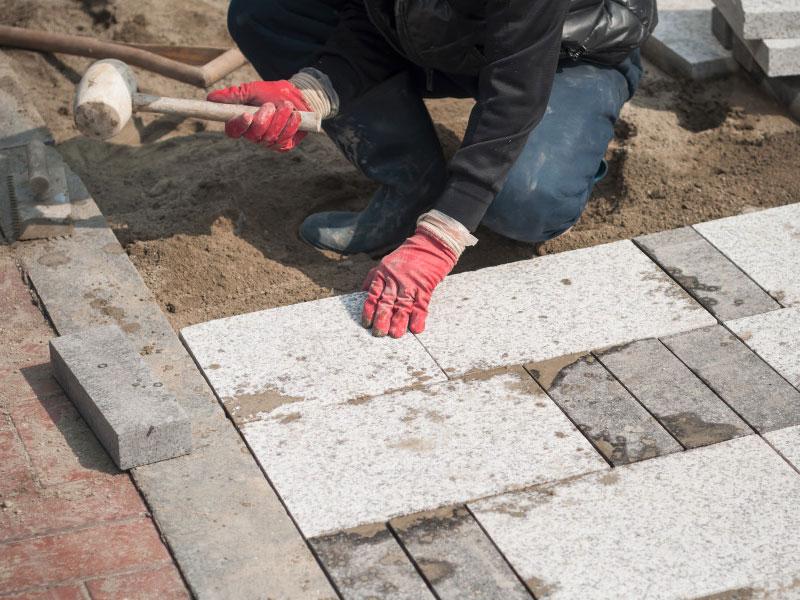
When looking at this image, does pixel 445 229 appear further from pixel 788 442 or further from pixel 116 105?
pixel 788 442

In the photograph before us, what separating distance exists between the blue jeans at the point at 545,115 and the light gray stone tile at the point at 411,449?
0.84 meters

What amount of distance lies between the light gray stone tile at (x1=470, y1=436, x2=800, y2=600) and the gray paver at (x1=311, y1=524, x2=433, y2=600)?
28 centimetres

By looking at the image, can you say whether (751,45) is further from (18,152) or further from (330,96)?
(18,152)

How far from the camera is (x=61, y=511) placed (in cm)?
301

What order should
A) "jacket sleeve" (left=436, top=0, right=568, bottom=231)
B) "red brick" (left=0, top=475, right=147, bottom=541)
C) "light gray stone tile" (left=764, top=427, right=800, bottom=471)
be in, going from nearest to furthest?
"red brick" (left=0, top=475, right=147, bottom=541), "light gray stone tile" (left=764, top=427, right=800, bottom=471), "jacket sleeve" (left=436, top=0, right=568, bottom=231)

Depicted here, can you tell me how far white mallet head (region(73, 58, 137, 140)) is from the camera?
11.6 ft

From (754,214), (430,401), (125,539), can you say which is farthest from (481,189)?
(125,539)

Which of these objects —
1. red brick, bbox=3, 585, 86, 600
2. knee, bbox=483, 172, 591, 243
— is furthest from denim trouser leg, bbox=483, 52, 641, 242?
red brick, bbox=3, 585, 86, 600

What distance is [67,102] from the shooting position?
527cm

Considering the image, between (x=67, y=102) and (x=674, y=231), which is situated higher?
(x=674, y=231)

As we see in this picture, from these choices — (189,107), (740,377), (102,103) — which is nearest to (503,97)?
(189,107)

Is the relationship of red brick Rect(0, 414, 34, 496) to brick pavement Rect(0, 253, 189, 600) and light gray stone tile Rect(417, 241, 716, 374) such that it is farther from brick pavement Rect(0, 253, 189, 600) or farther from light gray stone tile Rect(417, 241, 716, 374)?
light gray stone tile Rect(417, 241, 716, 374)

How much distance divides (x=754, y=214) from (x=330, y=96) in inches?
72.6

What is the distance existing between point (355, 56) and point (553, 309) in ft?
4.27
